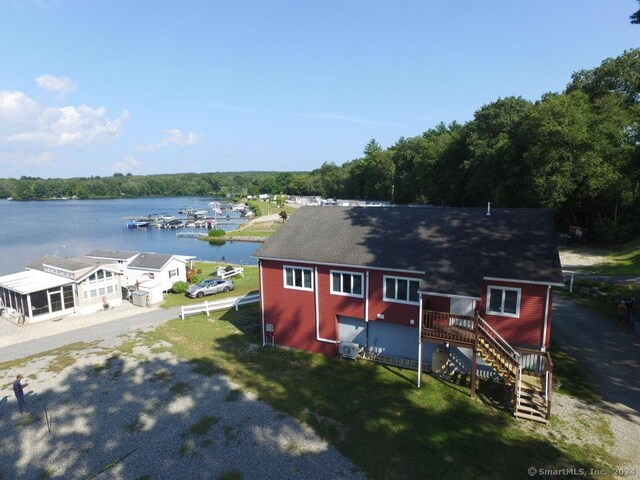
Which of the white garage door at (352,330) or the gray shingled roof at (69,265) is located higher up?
the gray shingled roof at (69,265)

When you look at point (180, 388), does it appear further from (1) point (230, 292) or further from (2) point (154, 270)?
(2) point (154, 270)

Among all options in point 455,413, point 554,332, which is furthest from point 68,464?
point 554,332

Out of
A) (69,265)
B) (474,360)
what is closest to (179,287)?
(69,265)

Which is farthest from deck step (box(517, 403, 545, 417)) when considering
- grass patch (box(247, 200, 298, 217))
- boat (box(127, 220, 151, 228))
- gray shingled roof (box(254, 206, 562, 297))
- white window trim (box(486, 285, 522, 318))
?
boat (box(127, 220, 151, 228))

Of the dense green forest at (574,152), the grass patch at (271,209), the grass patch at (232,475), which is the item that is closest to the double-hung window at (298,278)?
the grass patch at (232,475)

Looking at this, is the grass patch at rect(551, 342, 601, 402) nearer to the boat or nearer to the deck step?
the deck step

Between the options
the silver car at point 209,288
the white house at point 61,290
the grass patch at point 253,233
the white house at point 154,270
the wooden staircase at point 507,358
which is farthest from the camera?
the grass patch at point 253,233

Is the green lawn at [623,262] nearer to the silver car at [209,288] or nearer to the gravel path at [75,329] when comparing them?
the silver car at [209,288]

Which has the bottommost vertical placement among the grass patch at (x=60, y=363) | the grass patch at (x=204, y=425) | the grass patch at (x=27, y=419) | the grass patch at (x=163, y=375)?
the grass patch at (x=60, y=363)
